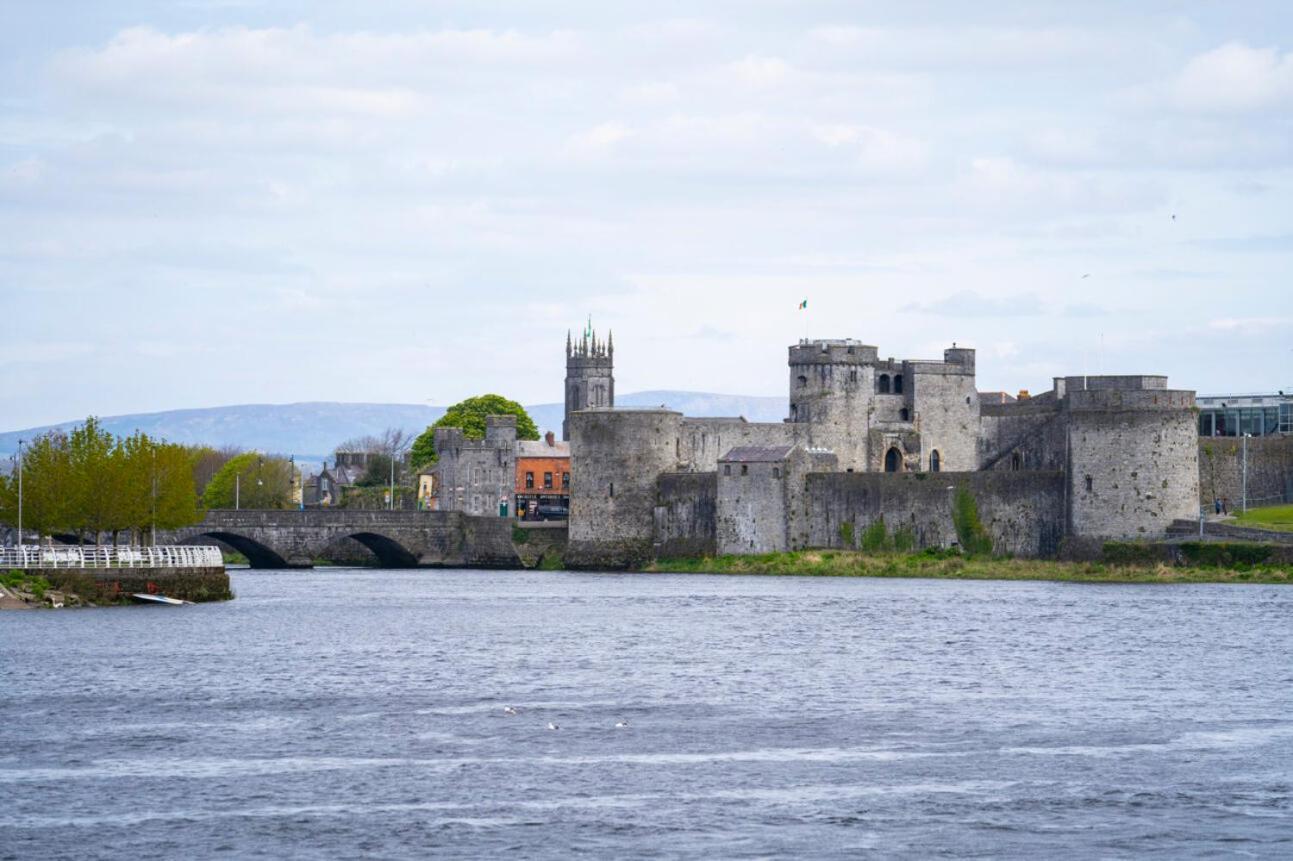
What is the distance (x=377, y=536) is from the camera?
275ft

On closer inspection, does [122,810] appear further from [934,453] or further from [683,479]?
[934,453]

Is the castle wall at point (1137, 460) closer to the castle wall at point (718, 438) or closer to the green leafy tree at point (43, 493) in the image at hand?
the castle wall at point (718, 438)

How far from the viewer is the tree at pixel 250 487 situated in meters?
112

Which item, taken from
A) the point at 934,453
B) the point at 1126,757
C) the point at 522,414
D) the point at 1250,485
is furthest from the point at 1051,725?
the point at 522,414

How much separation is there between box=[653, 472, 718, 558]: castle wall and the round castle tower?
14.5 metres

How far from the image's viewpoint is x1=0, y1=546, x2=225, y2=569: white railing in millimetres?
54688

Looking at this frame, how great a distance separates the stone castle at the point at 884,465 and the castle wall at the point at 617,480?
50 mm

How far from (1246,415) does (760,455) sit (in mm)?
24790

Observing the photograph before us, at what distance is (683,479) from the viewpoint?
76.5 m

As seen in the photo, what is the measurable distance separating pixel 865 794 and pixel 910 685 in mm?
10842

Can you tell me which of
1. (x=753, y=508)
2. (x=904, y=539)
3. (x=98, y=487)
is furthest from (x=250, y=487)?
(x=98, y=487)

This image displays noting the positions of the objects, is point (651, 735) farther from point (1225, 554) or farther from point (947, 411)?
point (947, 411)

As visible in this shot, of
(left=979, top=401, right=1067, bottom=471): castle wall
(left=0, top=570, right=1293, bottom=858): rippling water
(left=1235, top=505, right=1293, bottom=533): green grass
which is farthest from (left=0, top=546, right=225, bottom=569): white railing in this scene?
(left=1235, top=505, right=1293, bottom=533): green grass

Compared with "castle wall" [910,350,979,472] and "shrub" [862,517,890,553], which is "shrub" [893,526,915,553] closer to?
"shrub" [862,517,890,553]
